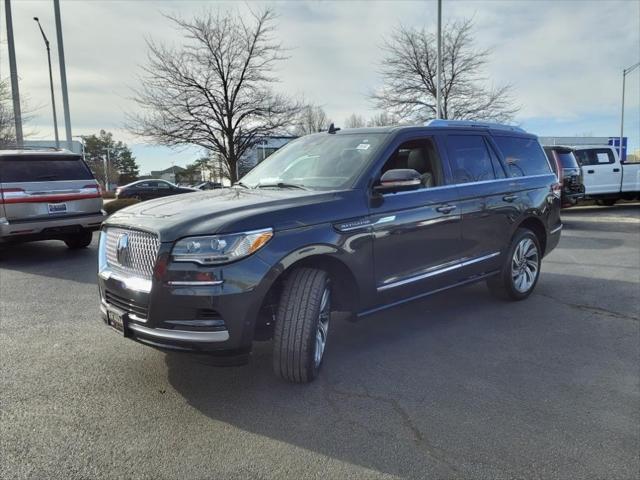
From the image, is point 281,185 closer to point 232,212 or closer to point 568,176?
point 232,212

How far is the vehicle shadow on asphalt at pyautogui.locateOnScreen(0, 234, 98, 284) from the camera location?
23.6ft

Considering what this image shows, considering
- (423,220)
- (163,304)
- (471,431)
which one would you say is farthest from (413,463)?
(423,220)

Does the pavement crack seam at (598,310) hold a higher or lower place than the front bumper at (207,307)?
lower

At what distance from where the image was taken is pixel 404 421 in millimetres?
3025

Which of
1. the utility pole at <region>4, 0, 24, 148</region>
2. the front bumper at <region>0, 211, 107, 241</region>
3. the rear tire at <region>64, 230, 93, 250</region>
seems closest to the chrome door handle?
the front bumper at <region>0, 211, 107, 241</region>

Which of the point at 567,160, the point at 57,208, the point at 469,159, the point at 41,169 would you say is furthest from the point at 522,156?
the point at 567,160

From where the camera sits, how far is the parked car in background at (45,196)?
7723mm

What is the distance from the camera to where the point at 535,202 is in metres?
5.68

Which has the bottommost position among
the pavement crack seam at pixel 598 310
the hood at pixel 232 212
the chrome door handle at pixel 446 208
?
the pavement crack seam at pixel 598 310

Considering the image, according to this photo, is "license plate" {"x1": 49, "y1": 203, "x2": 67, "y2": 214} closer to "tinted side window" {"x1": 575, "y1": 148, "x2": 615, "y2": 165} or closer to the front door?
the front door

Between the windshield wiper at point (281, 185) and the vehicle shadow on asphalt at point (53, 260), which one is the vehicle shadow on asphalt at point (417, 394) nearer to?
the windshield wiper at point (281, 185)

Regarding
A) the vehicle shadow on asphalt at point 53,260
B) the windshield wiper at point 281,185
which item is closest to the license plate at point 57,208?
the vehicle shadow on asphalt at point 53,260

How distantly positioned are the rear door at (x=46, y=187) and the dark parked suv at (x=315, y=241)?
4861mm

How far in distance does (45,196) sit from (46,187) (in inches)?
6.6
